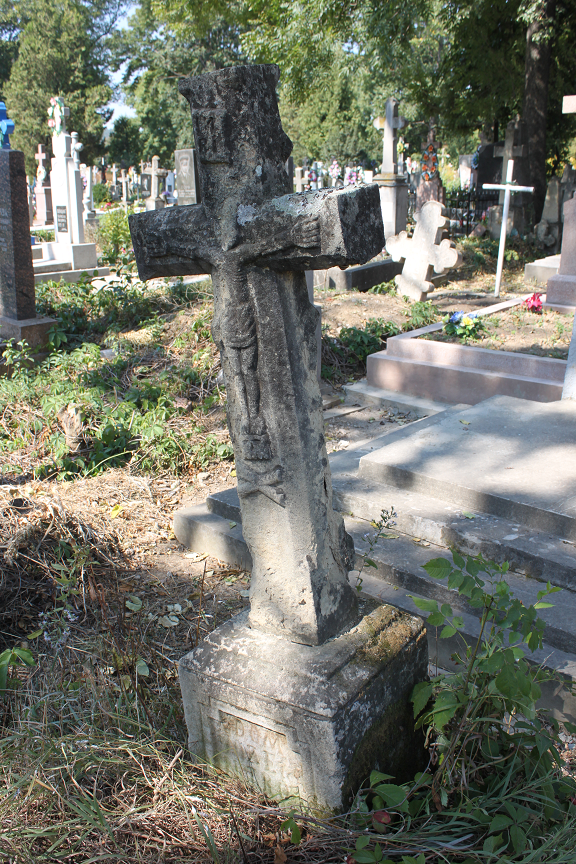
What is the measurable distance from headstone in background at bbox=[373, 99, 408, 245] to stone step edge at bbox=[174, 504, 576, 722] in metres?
10.7

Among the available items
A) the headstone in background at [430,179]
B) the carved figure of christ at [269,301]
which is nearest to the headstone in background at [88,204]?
the headstone in background at [430,179]

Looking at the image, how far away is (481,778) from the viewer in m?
2.07

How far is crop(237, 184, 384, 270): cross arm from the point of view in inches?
73.0

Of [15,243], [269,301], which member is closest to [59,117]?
[15,243]

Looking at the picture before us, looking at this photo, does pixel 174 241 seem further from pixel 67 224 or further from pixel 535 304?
pixel 67 224

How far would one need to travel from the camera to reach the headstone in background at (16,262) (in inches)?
317

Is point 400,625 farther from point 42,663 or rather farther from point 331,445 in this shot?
point 331,445

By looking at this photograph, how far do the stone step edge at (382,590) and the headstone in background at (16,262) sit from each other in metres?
4.89

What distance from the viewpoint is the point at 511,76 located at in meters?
18.5

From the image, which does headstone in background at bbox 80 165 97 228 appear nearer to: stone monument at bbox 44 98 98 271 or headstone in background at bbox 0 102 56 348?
stone monument at bbox 44 98 98 271

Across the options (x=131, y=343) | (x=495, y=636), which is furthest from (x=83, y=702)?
(x=131, y=343)

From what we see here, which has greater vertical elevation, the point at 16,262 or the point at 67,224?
the point at 67,224

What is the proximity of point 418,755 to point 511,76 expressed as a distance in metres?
20.5

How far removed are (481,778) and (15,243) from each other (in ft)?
26.3
